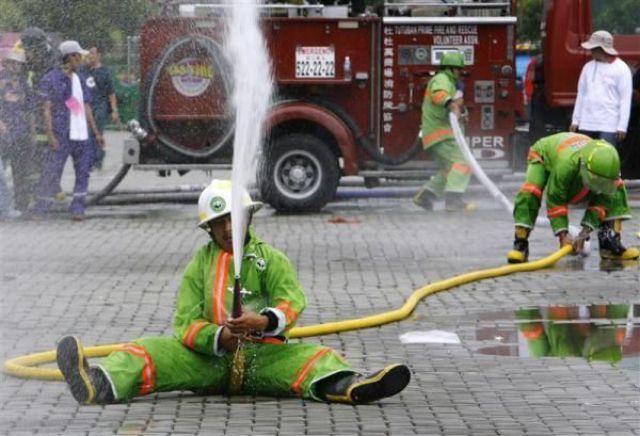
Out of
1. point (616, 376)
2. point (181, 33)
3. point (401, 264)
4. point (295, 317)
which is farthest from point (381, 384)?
point (181, 33)

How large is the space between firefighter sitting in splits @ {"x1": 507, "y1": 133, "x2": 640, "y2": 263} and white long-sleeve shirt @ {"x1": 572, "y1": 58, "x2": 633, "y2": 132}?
3845 millimetres

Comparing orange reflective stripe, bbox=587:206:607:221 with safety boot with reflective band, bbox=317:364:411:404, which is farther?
orange reflective stripe, bbox=587:206:607:221

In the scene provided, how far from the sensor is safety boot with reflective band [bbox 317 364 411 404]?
754 cm

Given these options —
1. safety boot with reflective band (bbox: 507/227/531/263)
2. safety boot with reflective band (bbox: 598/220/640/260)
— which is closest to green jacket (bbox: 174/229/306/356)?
safety boot with reflective band (bbox: 507/227/531/263)

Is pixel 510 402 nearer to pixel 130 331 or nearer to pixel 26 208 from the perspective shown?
pixel 130 331

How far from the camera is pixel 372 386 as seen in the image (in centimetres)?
754

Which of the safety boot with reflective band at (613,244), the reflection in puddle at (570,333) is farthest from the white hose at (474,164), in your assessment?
the reflection in puddle at (570,333)

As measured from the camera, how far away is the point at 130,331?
32.3ft

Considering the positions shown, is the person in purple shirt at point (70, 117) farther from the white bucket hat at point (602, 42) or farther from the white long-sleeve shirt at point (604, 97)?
the white bucket hat at point (602, 42)

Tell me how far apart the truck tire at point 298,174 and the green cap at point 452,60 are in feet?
4.84

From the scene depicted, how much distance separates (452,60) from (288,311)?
30.9ft

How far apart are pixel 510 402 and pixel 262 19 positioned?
9.58 metres

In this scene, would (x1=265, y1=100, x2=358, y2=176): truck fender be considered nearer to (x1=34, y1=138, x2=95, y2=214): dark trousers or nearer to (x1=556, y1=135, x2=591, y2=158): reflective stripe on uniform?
(x1=34, y1=138, x2=95, y2=214): dark trousers

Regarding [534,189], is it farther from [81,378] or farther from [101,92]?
[101,92]
